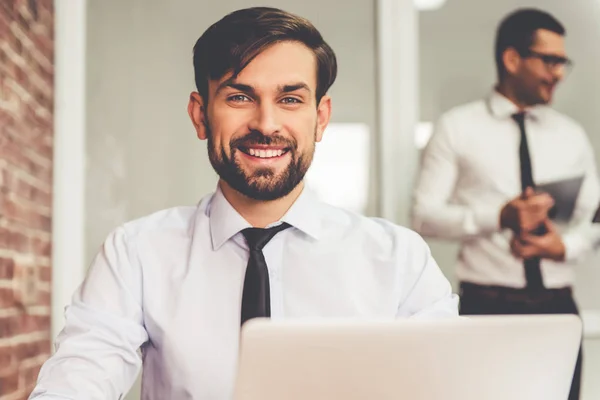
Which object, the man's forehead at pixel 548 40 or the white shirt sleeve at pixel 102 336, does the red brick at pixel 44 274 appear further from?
the man's forehead at pixel 548 40

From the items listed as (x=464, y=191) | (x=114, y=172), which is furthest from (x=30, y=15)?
(x=464, y=191)

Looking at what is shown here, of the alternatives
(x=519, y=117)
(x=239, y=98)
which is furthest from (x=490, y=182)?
(x=239, y=98)

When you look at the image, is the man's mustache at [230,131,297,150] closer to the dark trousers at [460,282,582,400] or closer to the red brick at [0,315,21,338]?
the red brick at [0,315,21,338]

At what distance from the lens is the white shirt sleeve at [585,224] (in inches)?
102

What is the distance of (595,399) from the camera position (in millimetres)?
2545

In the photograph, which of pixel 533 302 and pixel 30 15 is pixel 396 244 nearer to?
pixel 533 302

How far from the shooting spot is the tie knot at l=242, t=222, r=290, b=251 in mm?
1647

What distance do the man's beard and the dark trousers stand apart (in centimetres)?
101

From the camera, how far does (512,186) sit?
2568 millimetres

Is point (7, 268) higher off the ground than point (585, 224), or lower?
lower

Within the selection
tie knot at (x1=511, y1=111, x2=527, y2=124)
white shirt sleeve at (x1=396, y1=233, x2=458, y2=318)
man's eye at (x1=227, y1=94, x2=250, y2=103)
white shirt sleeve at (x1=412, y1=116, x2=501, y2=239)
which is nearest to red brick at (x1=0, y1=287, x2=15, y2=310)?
man's eye at (x1=227, y1=94, x2=250, y2=103)

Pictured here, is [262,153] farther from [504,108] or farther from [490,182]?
[504,108]

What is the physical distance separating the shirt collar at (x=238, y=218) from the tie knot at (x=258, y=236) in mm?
15

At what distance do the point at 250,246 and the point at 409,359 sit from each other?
88 cm
